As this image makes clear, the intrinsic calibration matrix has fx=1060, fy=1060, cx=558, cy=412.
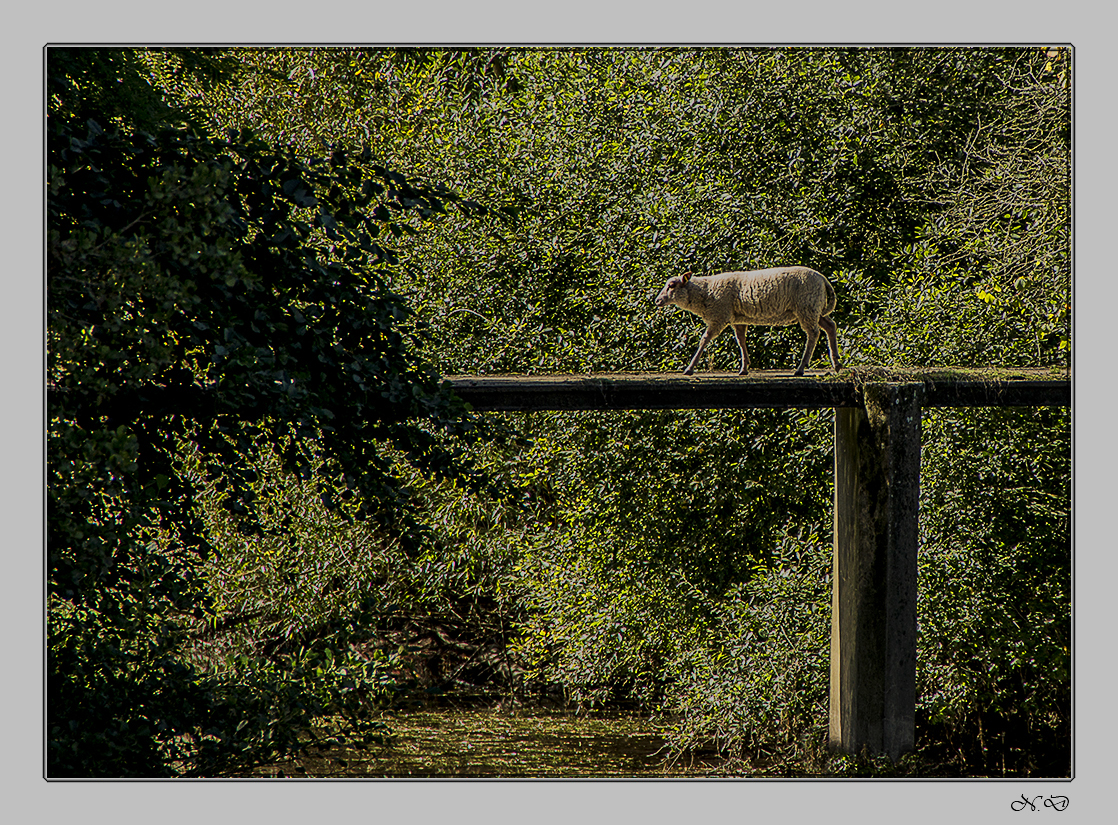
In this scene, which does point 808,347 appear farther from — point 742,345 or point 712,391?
point 712,391

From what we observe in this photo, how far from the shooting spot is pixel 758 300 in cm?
576

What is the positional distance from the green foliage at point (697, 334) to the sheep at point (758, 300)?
150 cm

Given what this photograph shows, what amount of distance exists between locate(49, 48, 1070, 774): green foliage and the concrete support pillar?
135cm

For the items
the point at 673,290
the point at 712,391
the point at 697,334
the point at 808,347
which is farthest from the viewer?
the point at 697,334

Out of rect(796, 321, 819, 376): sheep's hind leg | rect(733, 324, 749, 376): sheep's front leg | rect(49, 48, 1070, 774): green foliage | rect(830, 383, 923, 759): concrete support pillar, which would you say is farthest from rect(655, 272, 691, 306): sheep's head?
rect(49, 48, 1070, 774): green foliage

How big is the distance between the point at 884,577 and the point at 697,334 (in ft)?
9.66

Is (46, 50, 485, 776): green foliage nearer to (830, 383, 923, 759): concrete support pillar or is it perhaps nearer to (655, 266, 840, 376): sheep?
(655, 266, 840, 376): sheep

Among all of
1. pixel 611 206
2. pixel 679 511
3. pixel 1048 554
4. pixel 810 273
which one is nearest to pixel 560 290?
pixel 611 206

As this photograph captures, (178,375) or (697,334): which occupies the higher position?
(697,334)

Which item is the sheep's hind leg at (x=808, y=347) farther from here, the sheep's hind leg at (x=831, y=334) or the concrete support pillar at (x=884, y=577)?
the concrete support pillar at (x=884, y=577)

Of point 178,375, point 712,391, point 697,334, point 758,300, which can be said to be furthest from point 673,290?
point 178,375

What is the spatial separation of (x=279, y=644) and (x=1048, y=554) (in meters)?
6.78

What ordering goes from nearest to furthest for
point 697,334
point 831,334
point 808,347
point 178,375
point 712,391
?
1. point 178,375
2. point 712,391
3. point 808,347
4. point 831,334
5. point 697,334

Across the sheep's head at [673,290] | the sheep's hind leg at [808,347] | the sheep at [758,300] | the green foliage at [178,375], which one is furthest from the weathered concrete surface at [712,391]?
the green foliage at [178,375]
